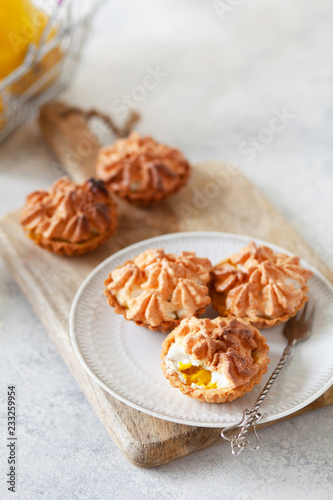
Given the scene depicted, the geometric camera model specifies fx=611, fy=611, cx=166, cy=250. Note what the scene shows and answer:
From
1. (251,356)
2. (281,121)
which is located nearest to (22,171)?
(281,121)

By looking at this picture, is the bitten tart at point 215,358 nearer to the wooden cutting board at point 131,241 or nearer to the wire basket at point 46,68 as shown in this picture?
the wooden cutting board at point 131,241

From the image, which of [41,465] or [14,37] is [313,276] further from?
[14,37]

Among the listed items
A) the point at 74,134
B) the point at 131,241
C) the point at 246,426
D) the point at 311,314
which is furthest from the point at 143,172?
the point at 246,426

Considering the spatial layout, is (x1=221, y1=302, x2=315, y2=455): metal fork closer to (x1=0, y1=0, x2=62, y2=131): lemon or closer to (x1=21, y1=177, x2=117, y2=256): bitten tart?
(x1=21, y1=177, x2=117, y2=256): bitten tart

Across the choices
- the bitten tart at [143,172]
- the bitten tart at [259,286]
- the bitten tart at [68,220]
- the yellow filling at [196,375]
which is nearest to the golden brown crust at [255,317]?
the bitten tart at [259,286]

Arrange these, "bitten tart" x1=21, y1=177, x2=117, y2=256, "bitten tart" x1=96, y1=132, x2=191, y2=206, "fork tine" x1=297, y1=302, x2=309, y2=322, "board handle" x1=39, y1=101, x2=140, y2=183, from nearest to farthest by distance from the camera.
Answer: "fork tine" x1=297, y1=302, x2=309, y2=322 < "bitten tart" x1=21, y1=177, x2=117, y2=256 < "bitten tart" x1=96, y1=132, x2=191, y2=206 < "board handle" x1=39, y1=101, x2=140, y2=183

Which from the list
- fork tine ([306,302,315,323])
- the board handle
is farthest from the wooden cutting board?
fork tine ([306,302,315,323])
